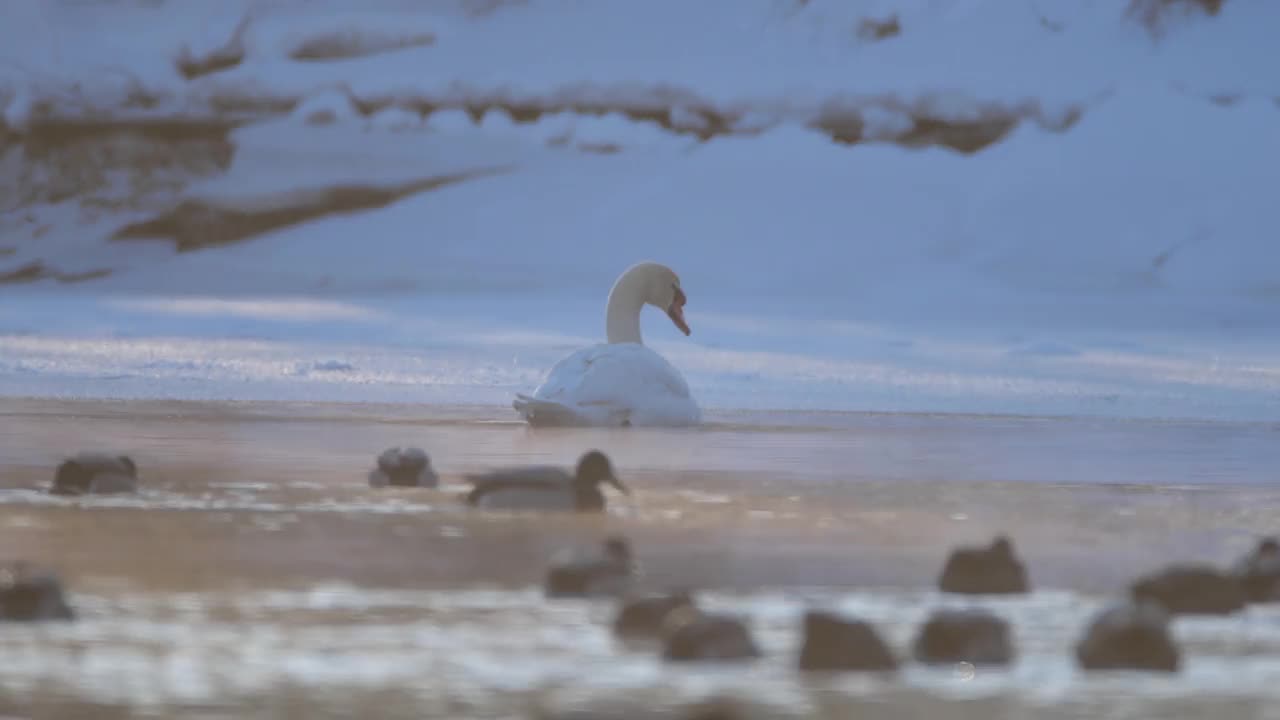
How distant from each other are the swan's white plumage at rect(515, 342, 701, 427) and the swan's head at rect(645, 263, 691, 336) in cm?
531

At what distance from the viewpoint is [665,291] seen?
3052cm

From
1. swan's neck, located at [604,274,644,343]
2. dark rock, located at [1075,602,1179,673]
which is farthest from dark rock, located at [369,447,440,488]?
swan's neck, located at [604,274,644,343]

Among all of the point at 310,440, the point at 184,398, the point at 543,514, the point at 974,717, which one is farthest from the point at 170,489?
the point at 184,398

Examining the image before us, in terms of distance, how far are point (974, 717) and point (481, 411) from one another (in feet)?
81.2

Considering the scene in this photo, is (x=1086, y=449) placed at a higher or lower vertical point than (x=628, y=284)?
lower

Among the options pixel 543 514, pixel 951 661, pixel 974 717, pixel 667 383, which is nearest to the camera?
pixel 974 717

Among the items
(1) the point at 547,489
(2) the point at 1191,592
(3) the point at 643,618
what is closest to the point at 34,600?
(3) the point at 643,618

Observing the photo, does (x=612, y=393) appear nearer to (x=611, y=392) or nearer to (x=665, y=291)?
Answer: (x=611, y=392)

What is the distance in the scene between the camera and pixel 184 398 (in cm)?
3388

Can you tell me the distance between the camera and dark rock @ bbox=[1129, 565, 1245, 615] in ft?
28.4

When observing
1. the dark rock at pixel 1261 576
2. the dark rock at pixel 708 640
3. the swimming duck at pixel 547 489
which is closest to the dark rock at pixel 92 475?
the swimming duck at pixel 547 489

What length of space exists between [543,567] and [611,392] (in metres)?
14.4

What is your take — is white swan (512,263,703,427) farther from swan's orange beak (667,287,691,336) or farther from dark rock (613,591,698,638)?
dark rock (613,591,698,638)

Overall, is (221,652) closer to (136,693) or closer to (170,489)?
(136,693)
